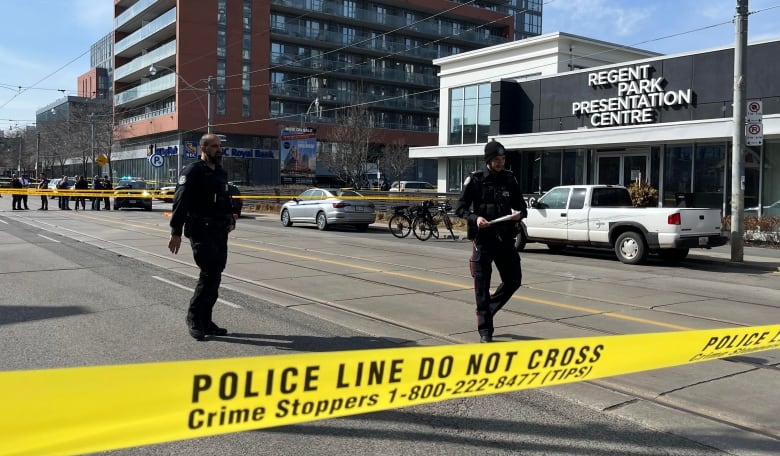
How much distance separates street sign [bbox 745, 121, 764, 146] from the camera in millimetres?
13867

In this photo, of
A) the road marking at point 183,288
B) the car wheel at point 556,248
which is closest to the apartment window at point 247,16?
the car wheel at point 556,248

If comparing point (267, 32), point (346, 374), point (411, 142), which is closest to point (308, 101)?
point (267, 32)

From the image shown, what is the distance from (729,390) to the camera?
507 cm

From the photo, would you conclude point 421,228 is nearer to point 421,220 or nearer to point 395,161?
point 421,220

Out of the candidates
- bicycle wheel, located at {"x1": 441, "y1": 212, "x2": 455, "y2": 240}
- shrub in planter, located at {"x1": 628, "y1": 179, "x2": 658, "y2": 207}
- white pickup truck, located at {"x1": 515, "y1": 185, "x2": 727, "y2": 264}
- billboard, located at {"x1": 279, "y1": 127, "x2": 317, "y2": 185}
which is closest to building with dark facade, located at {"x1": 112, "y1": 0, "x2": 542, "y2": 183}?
billboard, located at {"x1": 279, "y1": 127, "x2": 317, "y2": 185}

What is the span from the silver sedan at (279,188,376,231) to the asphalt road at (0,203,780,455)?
6589 mm

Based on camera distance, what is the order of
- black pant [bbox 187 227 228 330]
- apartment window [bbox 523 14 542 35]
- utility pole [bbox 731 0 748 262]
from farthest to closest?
apartment window [bbox 523 14 542 35] → utility pole [bbox 731 0 748 262] → black pant [bbox 187 227 228 330]

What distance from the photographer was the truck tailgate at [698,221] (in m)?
13.2

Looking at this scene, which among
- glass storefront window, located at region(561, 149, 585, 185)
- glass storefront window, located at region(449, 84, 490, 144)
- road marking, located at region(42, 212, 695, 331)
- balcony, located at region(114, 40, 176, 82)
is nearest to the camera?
road marking, located at region(42, 212, 695, 331)

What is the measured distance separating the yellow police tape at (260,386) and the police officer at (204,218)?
351 centimetres

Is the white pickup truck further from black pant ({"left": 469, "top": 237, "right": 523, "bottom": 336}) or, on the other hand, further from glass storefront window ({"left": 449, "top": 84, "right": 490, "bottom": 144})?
glass storefront window ({"left": 449, "top": 84, "right": 490, "bottom": 144})

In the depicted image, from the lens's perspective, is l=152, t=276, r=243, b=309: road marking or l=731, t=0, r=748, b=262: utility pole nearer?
l=152, t=276, r=243, b=309: road marking

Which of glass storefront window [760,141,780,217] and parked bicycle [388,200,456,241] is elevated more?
glass storefront window [760,141,780,217]

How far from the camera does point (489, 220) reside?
6.07 meters
